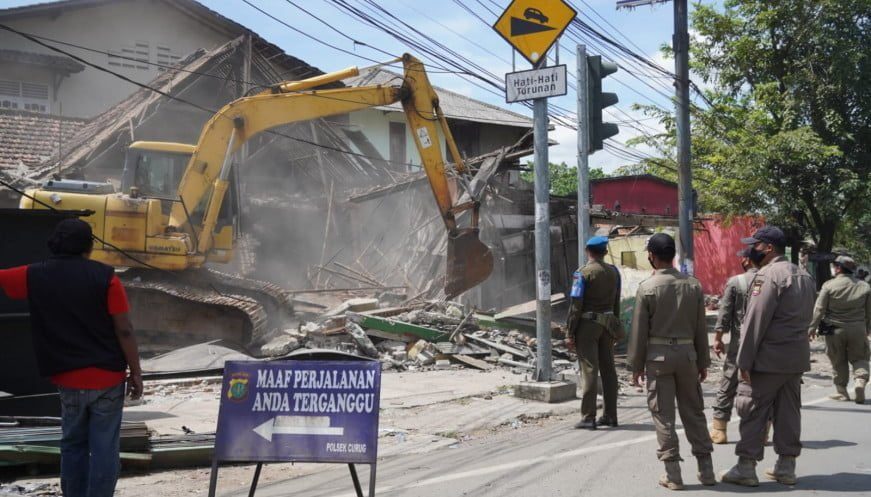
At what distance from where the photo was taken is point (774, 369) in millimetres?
6047

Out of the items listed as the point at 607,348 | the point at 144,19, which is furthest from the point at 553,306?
the point at 144,19

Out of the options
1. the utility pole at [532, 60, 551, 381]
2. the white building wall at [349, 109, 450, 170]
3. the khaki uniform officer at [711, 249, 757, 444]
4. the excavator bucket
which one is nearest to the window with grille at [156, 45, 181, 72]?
the white building wall at [349, 109, 450, 170]

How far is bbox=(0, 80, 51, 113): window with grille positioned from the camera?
Result: 29016 millimetres

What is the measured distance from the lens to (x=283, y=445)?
197 inches

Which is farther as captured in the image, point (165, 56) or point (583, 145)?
point (165, 56)

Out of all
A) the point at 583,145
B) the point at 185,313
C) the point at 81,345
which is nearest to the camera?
the point at 81,345

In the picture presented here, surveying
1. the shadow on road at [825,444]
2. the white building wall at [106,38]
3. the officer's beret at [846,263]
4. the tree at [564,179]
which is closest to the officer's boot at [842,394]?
the officer's beret at [846,263]

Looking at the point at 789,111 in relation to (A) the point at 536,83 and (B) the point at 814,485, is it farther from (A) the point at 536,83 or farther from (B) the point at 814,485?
(B) the point at 814,485

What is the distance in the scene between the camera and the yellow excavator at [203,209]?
15273 mm

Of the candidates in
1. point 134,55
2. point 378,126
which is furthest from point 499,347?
point 134,55

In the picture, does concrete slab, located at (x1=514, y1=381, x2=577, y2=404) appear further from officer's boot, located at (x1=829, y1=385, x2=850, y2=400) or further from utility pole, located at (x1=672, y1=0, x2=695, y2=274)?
utility pole, located at (x1=672, y1=0, x2=695, y2=274)

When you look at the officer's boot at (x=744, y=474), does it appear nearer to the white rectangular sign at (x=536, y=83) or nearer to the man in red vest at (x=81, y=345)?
the man in red vest at (x=81, y=345)

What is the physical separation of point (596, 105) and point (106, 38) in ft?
82.5

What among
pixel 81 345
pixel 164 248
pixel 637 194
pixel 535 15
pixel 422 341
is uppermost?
pixel 637 194
